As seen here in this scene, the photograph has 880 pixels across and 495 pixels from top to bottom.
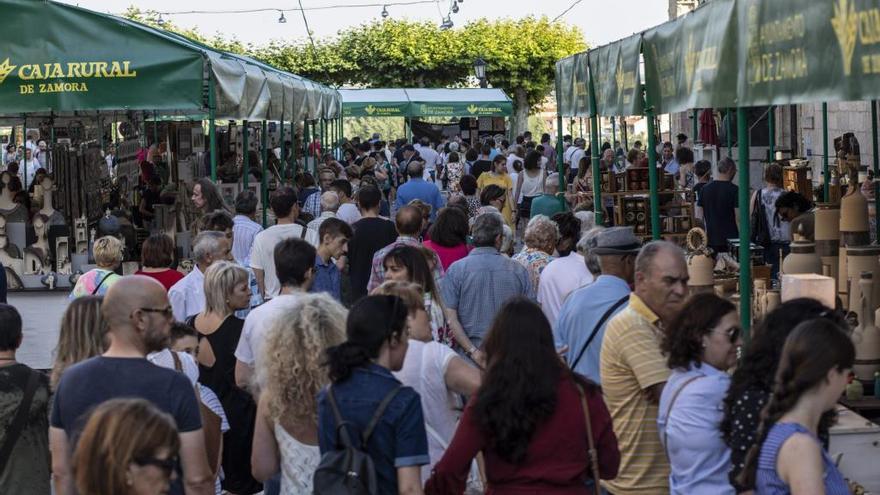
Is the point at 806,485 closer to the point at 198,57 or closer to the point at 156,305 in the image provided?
the point at 156,305

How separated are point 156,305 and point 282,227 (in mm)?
5295

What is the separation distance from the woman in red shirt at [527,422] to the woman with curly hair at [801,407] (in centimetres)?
64

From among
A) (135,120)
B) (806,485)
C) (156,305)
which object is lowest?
(806,485)

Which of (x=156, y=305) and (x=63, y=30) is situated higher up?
(x=63, y=30)

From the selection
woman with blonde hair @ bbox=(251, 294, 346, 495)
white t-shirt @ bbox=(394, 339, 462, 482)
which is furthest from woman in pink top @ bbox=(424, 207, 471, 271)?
woman with blonde hair @ bbox=(251, 294, 346, 495)

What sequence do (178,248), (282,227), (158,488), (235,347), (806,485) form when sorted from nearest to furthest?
(158,488), (806,485), (235,347), (282,227), (178,248)

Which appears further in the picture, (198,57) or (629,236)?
(198,57)

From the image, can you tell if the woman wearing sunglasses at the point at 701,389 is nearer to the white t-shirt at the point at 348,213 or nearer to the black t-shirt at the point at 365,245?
the black t-shirt at the point at 365,245

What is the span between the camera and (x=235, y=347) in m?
6.92

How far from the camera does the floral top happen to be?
9224 millimetres

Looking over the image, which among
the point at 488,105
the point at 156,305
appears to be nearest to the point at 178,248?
the point at 156,305

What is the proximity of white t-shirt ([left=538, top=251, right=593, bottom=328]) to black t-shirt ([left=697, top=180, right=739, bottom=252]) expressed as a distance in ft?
17.7

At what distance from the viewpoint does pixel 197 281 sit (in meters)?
8.38

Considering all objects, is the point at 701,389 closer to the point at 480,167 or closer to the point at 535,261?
the point at 535,261
